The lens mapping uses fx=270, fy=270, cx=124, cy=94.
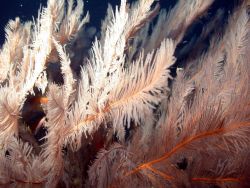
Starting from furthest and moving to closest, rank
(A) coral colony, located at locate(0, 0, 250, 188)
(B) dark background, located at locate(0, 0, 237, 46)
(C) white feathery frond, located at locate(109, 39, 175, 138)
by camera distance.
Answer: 1. (B) dark background, located at locate(0, 0, 237, 46)
2. (A) coral colony, located at locate(0, 0, 250, 188)
3. (C) white feathery frond, located at locate(109, 39, 175, 138)

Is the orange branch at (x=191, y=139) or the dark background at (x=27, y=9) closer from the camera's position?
the orange branch at (x=191, y=139)

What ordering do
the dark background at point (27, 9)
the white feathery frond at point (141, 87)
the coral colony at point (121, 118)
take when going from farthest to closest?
1. the dark background at point (27, 9)
2. the coral colony at point (121, 118)
3. the white feathery frond at point (141, 87)

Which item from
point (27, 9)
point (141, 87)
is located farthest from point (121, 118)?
point (27, 9)

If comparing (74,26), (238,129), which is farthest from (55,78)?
(238,129)

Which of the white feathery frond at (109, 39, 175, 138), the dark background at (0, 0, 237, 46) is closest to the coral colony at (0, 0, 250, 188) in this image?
the white feathery frond at (109, 39, 175, 138)

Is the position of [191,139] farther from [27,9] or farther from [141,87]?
[27,9]

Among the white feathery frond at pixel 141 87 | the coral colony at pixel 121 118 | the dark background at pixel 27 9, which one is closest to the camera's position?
the white feathery frond at pixel 141 87

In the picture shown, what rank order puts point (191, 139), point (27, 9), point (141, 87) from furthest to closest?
point (27, 9) < point (191, 139) < point (141, 87)

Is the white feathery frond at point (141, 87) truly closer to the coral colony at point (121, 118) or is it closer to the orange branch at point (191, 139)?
the coral colony at point (121, 118)

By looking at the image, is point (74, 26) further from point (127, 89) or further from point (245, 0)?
point (245, 0)

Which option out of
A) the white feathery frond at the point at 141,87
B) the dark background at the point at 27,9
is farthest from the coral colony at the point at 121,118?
the dark background at the point at 27,9

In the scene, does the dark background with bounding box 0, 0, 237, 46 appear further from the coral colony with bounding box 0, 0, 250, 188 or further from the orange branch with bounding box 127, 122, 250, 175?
the orange branch with bounding box 127, 122, 250, 175
